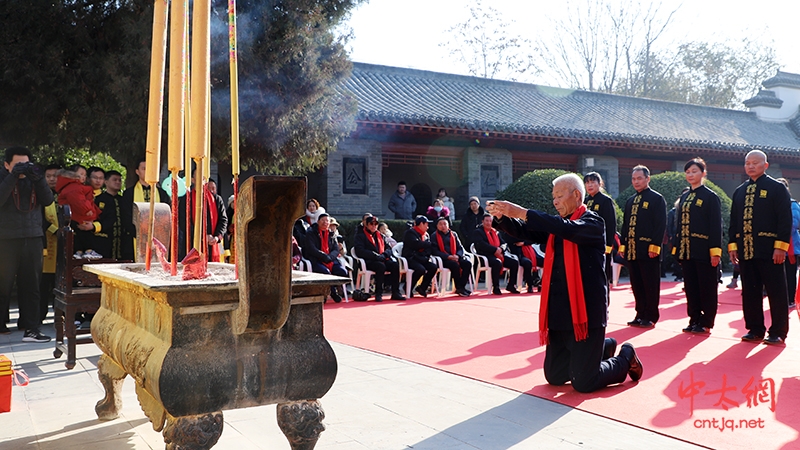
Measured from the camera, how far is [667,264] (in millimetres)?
15969

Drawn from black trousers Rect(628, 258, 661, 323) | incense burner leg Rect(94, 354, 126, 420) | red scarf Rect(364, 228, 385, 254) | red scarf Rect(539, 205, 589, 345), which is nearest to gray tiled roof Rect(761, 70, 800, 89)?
red scarf Rect(364, 228, 385, 254)

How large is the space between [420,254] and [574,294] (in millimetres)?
7141

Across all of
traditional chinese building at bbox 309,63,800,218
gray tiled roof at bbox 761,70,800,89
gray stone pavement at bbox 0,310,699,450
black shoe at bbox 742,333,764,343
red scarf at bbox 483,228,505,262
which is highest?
gray tiled roof at bbox 761,70,800,89

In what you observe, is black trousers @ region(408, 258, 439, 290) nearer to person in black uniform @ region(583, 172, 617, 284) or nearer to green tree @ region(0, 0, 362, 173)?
green tree @ region(0, 0, 362, 173)

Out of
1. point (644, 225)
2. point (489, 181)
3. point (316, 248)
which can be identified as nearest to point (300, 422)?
point (644, 225)

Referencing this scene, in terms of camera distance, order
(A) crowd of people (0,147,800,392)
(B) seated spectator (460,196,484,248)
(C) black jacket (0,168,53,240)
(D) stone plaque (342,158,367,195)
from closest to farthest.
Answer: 1. (A) crowd of people (0,147,800,392)
2. (C) black jacket (0,168,53,240)
3. (B) seated spectator (460,196,484,248)
4. (D) stone plaque (342,158,367,195)

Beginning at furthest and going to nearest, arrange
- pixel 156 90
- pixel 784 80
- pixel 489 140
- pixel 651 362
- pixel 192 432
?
pixel 784 80
pixel 489 140
pixel 651 362
pixel 156 90
pixel 192 432

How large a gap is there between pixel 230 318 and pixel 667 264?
48.3 feet

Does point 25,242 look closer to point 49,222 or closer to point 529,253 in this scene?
point 49,222

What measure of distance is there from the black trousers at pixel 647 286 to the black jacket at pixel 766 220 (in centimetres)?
107

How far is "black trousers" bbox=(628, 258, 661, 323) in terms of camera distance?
7496 millimetres

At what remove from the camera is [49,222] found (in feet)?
26.4

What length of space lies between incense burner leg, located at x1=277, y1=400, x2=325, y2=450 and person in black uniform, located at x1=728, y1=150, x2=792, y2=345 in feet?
16.1

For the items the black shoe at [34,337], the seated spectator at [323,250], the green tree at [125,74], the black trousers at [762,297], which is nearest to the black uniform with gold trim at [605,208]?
the black trousers at [762,297]
